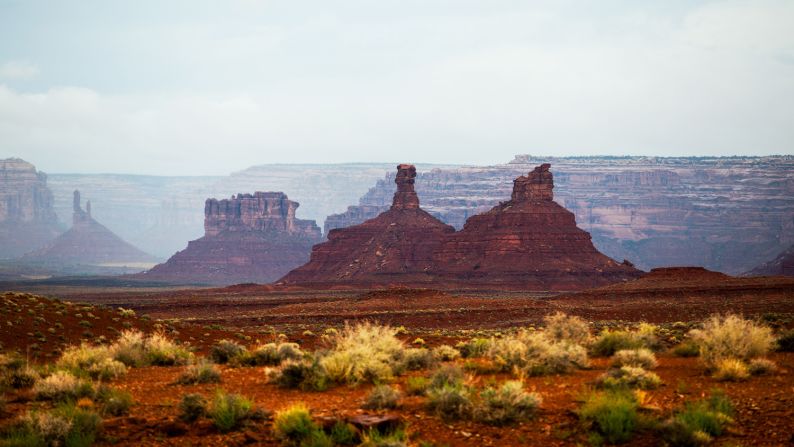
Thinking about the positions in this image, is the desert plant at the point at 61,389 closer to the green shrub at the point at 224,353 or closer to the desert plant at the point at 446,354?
the green shrub at the point at 224,353

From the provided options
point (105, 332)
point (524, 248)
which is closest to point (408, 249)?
point (524, 248)

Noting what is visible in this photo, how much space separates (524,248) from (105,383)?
115062mm

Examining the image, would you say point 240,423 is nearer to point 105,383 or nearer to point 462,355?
point 105,383

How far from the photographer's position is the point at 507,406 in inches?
694

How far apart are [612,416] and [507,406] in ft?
5.71

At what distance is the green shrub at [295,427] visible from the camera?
1698cm

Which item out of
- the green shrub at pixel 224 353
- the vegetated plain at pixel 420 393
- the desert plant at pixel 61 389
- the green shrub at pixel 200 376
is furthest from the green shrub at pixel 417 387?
the green shrub at pixel 224 353

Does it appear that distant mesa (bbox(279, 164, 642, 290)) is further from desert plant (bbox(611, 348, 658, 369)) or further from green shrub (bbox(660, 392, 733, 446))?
green shrub (bbox(660, 392, 733, 446))

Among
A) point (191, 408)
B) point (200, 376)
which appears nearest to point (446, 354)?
point (200, 376)

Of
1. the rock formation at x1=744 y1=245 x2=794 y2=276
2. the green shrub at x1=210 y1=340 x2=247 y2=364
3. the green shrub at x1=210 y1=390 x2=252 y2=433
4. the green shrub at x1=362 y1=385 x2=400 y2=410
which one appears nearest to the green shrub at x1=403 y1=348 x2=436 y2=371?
the green shrub at x1=210 y1=340 x2=247 y2=364

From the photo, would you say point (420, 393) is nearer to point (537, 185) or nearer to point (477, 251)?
point (477, 251)

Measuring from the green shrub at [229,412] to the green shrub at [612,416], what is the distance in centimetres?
537

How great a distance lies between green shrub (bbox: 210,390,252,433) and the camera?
58.3 feet

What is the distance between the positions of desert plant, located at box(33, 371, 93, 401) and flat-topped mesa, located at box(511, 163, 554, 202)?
413 feet
